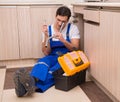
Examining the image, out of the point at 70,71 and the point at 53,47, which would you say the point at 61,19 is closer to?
the point at 53,47

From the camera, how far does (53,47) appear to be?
87.2 inches

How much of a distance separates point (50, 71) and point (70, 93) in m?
0.29

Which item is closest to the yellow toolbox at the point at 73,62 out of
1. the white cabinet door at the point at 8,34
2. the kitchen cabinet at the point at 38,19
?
the kitchen cabinet at the point at 38,19

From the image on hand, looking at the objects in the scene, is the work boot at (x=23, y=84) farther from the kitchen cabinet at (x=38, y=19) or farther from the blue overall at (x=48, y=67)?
the kitchen cabinet at (x=38, y=19)

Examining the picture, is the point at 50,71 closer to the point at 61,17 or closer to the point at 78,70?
the point at 78,70

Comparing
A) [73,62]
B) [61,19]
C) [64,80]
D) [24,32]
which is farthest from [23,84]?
[24,32]

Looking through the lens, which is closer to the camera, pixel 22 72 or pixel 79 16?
pixel 22 72

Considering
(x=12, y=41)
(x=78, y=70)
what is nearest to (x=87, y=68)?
(x=78, y=70)

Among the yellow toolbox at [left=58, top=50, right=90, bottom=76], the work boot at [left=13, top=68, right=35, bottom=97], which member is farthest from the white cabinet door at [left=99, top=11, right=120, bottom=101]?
the work boot at [left=13, top=68, right=35, bottom=97]

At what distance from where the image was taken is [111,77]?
5.18ft

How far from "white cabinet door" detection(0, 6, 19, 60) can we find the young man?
0.51 meters

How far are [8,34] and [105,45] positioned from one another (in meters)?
1.30

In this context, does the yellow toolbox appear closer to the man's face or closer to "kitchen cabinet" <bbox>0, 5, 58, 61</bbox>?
the man's face

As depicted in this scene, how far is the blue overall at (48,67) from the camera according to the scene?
1.91 m
